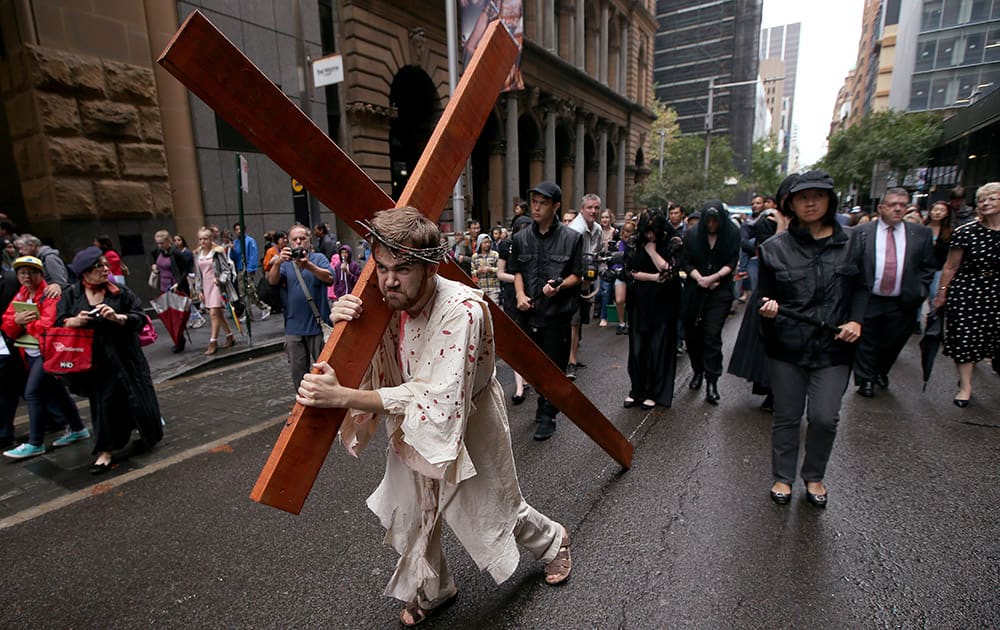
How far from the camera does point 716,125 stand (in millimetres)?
72500

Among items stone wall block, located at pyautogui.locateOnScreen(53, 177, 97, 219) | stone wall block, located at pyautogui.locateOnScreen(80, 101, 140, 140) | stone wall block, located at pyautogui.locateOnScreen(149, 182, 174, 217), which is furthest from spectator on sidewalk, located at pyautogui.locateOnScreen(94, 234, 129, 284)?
stone wall block, located at pyautogui.locateOnScreen(80, 101, 140, 140)

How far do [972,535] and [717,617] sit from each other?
1.81 m

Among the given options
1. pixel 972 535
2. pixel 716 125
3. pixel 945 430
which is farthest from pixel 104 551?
pixel 716 125

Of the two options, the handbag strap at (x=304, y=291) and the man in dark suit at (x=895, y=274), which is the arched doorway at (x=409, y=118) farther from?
the man in dark suit at (x=895, y=274)

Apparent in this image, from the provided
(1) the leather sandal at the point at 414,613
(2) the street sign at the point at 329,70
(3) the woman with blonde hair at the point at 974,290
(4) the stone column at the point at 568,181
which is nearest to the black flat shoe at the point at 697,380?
(3) the woman with blonde hair at the point at 974,290

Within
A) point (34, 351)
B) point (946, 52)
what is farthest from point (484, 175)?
point (946, 52)

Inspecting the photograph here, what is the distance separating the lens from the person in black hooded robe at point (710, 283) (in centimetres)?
509

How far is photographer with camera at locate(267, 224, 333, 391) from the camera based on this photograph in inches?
189

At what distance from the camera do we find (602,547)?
282 centimetres

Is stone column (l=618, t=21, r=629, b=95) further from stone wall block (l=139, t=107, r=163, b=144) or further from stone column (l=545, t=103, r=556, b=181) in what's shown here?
stone wall block (l=139, t=107, r=163, b=144)

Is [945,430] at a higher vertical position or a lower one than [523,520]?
lower

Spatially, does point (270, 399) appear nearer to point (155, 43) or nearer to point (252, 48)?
point (155, 43)

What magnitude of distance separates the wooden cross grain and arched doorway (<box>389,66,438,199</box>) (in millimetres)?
15206

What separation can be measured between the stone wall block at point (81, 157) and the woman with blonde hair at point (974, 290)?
12372 mm
